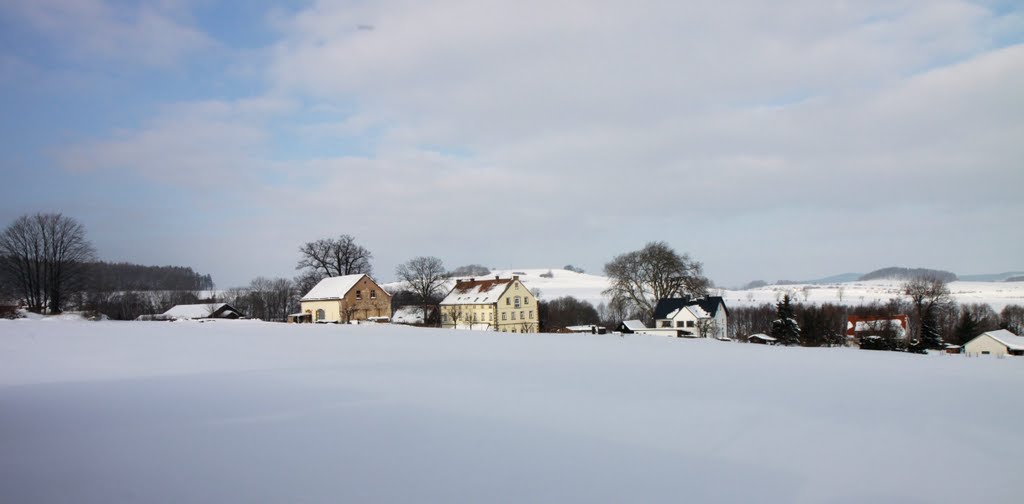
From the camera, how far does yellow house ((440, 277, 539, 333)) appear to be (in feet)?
208

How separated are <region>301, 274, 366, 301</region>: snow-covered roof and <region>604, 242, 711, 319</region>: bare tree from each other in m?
29.1

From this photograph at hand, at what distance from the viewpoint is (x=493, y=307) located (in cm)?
6312

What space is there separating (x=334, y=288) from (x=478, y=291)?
1755cm

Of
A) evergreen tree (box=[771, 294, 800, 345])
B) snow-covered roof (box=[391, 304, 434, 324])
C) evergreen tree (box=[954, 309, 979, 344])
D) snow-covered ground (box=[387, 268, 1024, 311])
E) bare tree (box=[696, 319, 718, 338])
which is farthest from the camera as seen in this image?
snow-covered ground (box=[387, 268, 1024, 311])

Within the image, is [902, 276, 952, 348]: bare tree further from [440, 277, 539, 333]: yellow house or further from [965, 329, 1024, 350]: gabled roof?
[440, 277, 539, 333]: yellow house

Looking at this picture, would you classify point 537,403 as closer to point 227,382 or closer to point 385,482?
point 385,482

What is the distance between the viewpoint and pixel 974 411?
11.1 meters

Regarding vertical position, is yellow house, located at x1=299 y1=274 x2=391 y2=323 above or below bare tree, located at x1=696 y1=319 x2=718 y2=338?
above

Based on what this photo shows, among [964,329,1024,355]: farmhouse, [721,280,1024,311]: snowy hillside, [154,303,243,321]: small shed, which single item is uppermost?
[154,303,243,321]: small shed

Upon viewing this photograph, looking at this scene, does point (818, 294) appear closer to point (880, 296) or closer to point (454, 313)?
point (880, 296)

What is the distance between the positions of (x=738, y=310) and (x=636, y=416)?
95.2m

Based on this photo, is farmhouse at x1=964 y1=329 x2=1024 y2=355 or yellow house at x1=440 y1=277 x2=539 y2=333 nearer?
farmhouse at x1=964 y1=329 x2=1024 y2=355

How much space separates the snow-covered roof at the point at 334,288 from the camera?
5347 centimetres

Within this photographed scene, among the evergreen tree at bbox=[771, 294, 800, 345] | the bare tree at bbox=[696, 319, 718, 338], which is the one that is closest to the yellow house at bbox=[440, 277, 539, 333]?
the bare tree at bbox=[696, 319, 718, 338]
